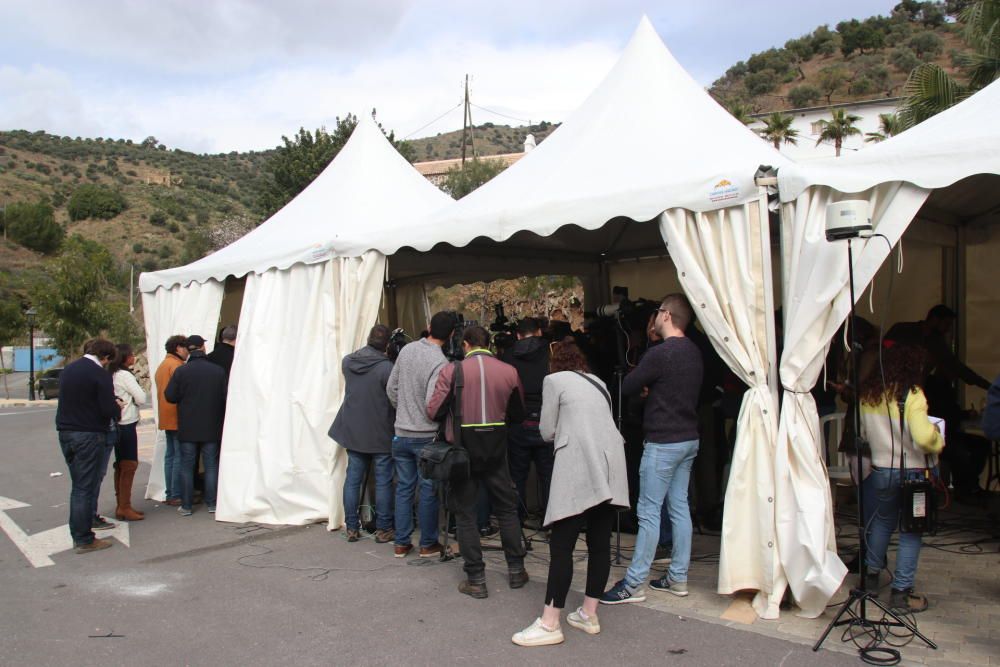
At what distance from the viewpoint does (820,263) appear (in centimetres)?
418

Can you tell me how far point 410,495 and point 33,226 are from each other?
63.3 meters

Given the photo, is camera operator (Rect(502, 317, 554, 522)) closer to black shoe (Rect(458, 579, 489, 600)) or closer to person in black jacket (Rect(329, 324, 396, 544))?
person in black jacket (Rect(329, 324, 396, 544))

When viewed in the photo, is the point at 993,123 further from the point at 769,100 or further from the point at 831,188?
the point at 769,100

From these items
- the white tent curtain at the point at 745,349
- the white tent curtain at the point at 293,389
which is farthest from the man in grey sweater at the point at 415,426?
the white tent curtain at the point at 745,349

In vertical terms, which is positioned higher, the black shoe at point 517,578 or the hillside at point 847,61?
the hillside at point 847,61

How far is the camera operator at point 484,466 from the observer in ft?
15.8

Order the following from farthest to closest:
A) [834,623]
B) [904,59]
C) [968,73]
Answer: [904,59] → [968,73] → [834,623]

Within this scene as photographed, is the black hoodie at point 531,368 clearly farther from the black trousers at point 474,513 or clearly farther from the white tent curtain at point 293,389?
the white tent curtain at point 293,389

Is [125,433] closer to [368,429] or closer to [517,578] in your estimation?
[368,429]

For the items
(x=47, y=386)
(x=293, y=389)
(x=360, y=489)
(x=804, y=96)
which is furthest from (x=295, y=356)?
(x=804, y=96)

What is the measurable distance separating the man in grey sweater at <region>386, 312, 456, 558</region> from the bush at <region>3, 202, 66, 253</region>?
63.2 m

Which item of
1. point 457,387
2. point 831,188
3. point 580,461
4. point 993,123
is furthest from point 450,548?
point 993,123

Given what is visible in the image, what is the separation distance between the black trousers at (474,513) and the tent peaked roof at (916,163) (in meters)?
2.45

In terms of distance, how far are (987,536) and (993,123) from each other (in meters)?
3.31
